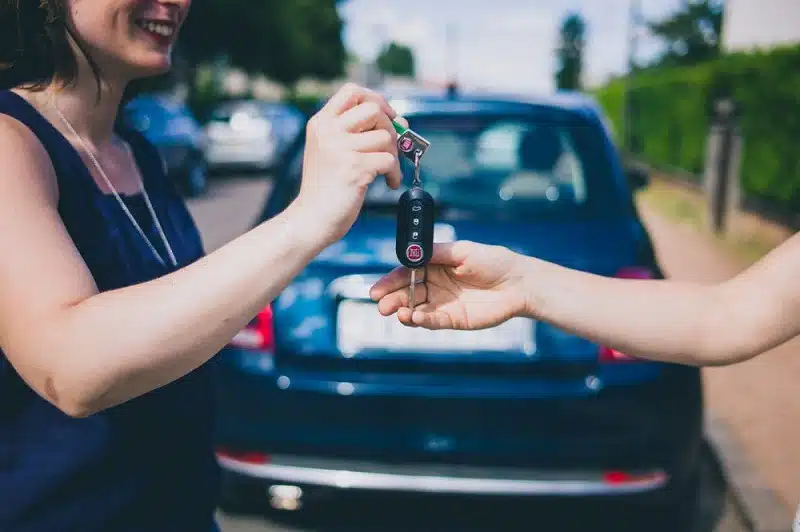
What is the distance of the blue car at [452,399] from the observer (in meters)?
2.92

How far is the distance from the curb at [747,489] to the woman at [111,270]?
8.97 feet

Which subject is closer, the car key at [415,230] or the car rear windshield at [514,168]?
the car key at [415,230]

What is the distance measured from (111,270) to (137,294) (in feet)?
1.06

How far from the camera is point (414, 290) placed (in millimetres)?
1393

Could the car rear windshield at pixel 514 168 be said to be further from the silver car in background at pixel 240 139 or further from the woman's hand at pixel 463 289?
the silver car in background at pixel 240 139

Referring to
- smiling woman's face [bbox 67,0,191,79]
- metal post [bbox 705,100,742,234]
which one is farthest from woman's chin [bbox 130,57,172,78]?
metal post [bbox 705,100,742,234]

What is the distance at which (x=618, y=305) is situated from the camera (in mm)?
1461

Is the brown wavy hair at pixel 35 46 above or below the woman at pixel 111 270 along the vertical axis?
above

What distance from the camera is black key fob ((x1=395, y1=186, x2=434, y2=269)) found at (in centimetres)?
132

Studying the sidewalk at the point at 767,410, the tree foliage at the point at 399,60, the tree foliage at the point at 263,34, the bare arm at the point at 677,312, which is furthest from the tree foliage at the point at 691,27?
the bare arm at the point at 677,312

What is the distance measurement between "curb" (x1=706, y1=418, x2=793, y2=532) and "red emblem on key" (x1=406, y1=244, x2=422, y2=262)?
113 inches

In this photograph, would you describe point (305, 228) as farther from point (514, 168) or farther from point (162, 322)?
point (514, 168)

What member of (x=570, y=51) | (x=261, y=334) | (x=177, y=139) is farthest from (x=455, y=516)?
(x=570, y=51)

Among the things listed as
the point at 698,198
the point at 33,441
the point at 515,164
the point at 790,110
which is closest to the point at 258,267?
the point at 33,441
